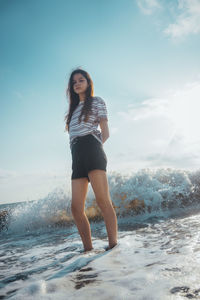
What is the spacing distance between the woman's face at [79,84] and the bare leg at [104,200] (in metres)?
1.21

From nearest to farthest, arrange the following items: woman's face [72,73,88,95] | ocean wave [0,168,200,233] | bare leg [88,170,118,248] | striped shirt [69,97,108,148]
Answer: bare leg [88,170,118,248] → striped shirt [69,97,108,148] → woman's face [72,73,88,95] → ocean wave [0,168,200,233]

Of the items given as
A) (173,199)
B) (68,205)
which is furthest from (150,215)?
(68,205)

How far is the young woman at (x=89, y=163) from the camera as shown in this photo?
2.71 m

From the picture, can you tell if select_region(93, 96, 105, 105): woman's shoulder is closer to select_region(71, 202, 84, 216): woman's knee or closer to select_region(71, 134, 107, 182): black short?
select_region(71, 134, 107, 182): black short

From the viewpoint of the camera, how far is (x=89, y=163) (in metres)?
2.71

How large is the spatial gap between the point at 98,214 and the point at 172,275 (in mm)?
4377

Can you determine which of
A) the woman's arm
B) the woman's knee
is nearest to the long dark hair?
the woman's arm

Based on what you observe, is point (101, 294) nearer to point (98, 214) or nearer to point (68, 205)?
point (98, 214)

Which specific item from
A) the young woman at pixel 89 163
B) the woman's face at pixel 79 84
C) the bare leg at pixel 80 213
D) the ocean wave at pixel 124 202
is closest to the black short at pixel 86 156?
the young woman at pixel 89 163

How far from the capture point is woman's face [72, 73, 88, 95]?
10.3 feet

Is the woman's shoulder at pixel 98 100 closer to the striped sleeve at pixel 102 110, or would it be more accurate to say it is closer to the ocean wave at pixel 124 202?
the striped sleeve at pixel 102 110

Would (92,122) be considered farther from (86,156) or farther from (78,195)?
(78,195)

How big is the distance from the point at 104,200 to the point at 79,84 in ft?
5.40

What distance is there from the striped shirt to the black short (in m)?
0.07
